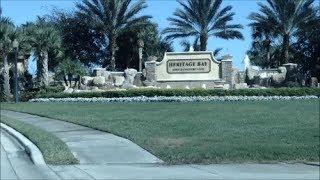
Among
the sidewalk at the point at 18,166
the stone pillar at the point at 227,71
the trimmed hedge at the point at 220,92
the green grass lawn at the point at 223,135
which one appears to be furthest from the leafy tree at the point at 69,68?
the sidewalk at the point at 18,166

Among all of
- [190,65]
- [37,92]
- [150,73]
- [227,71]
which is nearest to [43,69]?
[37,92]

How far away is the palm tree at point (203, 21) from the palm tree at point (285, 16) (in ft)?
6.81

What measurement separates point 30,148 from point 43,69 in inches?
1395

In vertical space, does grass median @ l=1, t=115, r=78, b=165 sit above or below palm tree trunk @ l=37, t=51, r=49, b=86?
below

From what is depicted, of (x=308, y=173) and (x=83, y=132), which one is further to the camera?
(x=83, y=132)

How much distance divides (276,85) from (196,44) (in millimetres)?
14894

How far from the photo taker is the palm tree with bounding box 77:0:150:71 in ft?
159

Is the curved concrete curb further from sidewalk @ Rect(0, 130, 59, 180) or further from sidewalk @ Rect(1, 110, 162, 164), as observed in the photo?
sidewalk @ Rect(1, 110, 162, 164)

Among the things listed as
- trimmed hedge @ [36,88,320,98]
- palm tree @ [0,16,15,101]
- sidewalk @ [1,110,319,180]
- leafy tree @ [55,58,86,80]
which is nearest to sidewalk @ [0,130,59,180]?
sidewalk @ [1,110,319,180]

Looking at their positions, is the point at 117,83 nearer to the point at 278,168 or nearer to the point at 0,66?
the point at 0,66

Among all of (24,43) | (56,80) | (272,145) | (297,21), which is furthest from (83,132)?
(56,80)

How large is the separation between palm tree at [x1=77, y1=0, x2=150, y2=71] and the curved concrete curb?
108 ft

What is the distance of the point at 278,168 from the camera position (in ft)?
32.6

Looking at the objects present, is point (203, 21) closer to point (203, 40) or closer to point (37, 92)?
point (203, 40)
